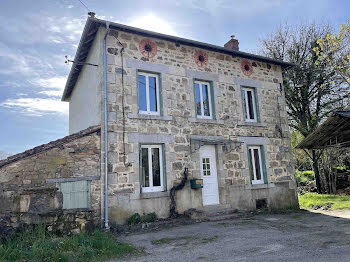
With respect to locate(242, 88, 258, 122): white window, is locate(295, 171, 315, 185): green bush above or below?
below

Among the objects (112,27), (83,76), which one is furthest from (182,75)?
(83,76)

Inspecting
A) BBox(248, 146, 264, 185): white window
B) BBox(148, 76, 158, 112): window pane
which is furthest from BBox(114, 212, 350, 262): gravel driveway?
BBox(148, 76, 158, 112): window pane

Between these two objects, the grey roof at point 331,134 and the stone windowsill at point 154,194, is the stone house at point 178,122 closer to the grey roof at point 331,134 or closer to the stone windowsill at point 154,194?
the stone windowsill at point 154,194

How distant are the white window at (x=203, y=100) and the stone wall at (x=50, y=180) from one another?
11.9ft

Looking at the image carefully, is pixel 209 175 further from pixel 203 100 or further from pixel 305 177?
pixel 305 177

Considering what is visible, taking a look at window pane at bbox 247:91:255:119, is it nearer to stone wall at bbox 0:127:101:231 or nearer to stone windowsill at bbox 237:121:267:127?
stone windowsill at bbox 237:121:267:127

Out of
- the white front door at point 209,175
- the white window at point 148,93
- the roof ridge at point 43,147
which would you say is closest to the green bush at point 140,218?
the white front door at point 209,175

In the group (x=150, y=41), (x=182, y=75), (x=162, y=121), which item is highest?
(x=150, y=41)

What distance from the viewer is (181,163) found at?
889 cm

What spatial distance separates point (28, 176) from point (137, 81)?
4028 millimetres

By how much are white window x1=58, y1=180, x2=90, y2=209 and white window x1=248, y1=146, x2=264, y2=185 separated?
18.9 ft

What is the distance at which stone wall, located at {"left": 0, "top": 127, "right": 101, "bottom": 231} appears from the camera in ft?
20.2

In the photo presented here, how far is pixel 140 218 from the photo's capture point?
7.82 m

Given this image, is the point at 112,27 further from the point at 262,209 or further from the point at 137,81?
the point at 262,209
